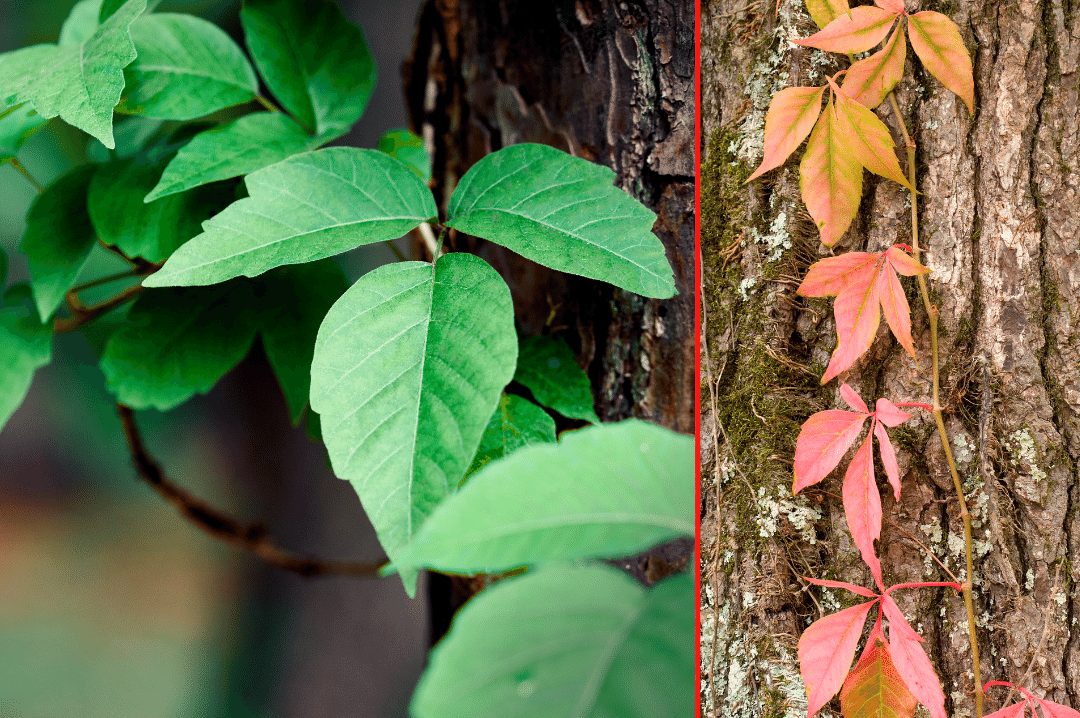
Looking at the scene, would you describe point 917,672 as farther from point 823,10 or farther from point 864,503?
point 823,10

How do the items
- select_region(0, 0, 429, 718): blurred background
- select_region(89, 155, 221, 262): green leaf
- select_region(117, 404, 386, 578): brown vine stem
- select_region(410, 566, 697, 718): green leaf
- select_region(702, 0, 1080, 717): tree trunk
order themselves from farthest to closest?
select_region(0, 0, 429, 718): blurred background
select_region(117, 404, 386, 578): brown vine stem
select_region(89, 155, 221, 262): green leaf
select_region(702, 0, 1080, 717): tree trunk
select_region(410, 566, 697, 718): green leaf

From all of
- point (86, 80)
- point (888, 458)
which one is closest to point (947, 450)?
point (888, 458)

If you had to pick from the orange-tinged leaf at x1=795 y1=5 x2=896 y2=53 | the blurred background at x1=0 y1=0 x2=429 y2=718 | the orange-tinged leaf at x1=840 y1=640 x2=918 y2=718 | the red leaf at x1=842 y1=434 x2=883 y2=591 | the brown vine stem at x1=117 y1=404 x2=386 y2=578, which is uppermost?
the orange-tinged leaf at x1=795 y1=5 x2=896 y2=53

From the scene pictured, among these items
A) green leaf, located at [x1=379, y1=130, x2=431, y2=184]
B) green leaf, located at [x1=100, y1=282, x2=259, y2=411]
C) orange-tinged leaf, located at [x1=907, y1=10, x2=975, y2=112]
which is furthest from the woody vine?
green leaf, located at [x1=100, y1=282, x2=259, y2=411]

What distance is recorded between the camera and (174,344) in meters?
0.44

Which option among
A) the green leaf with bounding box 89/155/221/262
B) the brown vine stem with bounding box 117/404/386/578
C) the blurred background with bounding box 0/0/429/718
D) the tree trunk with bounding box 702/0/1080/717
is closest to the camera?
the tree trunk with bounding box 702/0/1080/717

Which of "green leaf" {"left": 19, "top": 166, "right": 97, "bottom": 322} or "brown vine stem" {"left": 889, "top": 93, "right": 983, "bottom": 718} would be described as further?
"green leaf" {"left": 19, "top": 166, "right": 97, "bottom": 322}

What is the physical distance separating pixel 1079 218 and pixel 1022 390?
0.07 m

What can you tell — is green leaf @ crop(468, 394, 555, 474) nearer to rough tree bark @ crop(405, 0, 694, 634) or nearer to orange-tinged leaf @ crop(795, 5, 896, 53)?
rough tree bark @ crop(405, 0, 694, 634)

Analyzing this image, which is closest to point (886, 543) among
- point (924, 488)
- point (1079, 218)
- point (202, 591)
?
point (924, 488)

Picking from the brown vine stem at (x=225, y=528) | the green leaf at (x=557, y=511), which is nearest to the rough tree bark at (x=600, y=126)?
the green leaf at (x=557, y=511)

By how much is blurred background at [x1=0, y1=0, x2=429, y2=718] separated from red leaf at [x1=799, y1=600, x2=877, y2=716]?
0.73 metres

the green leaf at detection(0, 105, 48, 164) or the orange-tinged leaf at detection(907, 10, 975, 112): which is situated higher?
the orange-tinged leaf at detection(907, 10, 975, 112)

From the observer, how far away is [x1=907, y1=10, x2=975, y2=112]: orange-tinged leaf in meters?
0.29
